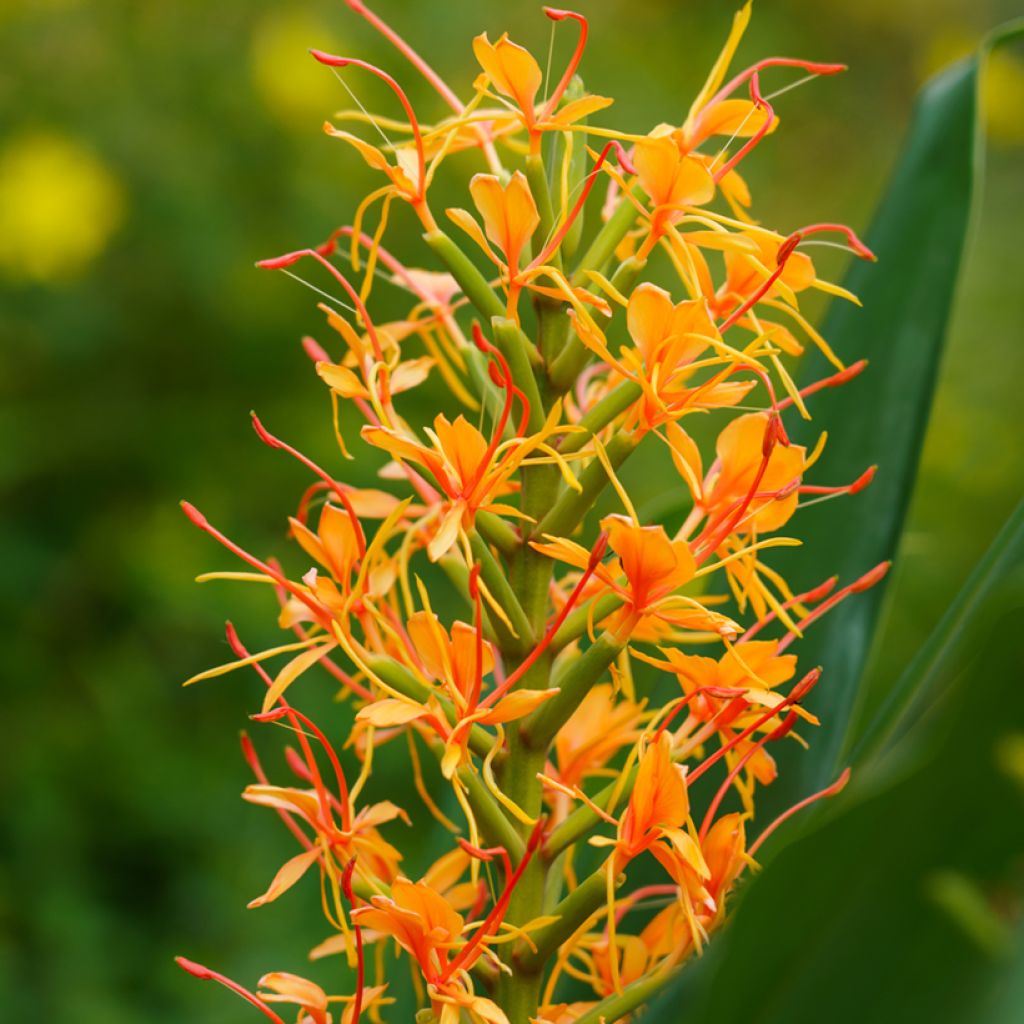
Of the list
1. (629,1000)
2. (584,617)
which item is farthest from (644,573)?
(629,1000)

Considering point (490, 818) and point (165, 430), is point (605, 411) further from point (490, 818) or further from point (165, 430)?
point (165, 430)

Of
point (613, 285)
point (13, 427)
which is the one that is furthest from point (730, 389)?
point (13, 427)

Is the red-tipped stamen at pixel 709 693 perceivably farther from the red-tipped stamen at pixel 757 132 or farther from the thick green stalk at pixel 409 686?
the red-tipped stamen at pixel 757 132

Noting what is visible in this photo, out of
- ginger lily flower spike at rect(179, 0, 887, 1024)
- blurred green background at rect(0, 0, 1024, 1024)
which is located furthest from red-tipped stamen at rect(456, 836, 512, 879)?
blurred green background at rect(0, 0, 1024, 1024)

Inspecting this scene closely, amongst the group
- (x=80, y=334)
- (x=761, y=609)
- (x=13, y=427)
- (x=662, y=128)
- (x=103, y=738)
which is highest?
(x=662, y=128)

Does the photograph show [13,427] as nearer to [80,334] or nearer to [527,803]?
[80,334]

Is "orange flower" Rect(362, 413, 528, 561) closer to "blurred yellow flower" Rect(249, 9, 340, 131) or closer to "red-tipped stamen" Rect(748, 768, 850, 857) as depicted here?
"red-tipped stamen" Rect(748, 768, 850, 857)
